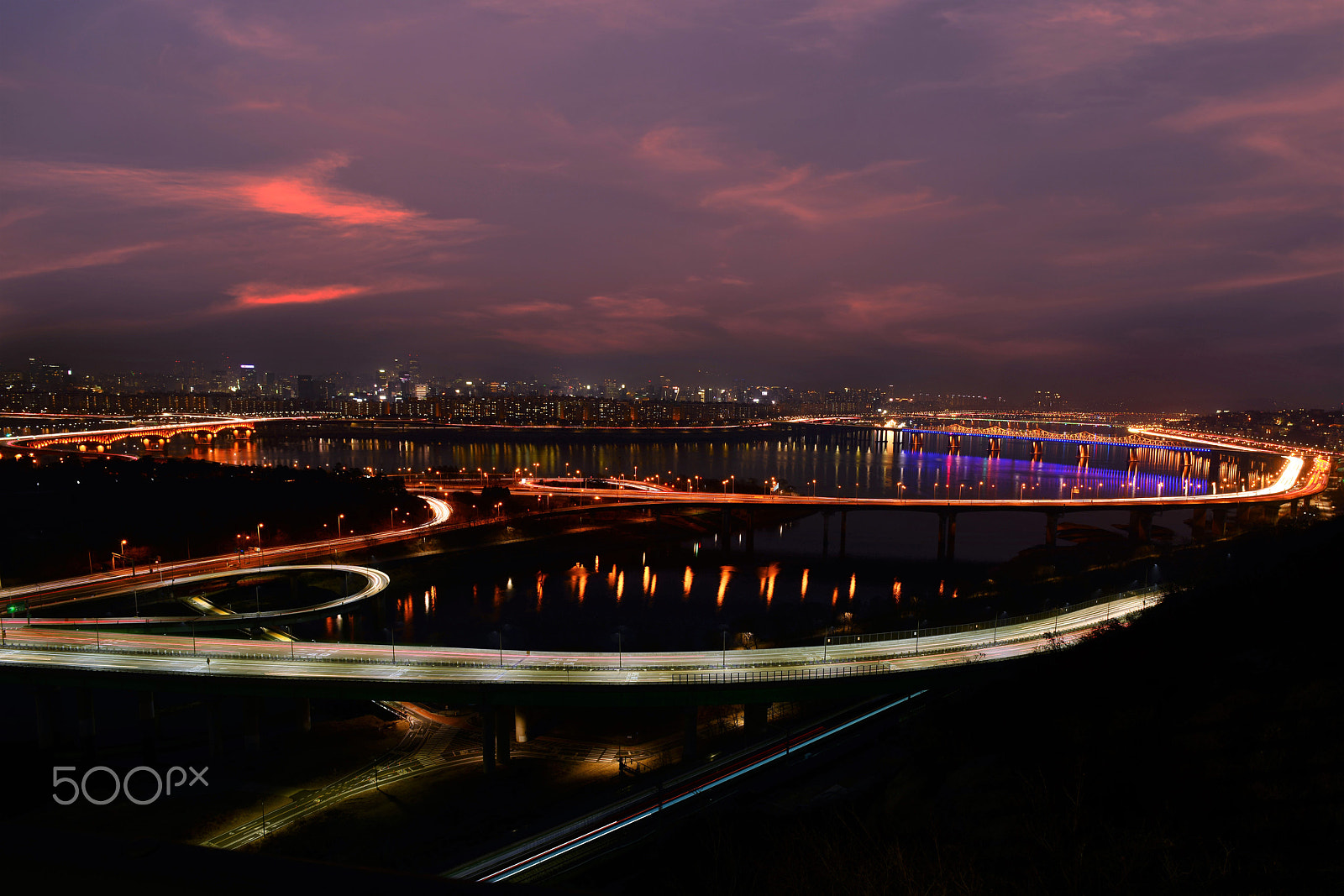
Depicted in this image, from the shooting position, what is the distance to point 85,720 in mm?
10602

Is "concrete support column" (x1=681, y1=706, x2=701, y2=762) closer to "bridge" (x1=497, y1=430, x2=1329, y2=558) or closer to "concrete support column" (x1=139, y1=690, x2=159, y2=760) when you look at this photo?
"concrete support column" (x1=139, y1=690, x2=159, y2=760)

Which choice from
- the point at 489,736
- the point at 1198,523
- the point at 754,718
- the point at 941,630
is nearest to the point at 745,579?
the point at 941,630

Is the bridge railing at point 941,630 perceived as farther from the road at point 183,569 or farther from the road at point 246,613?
the road at point 183,569

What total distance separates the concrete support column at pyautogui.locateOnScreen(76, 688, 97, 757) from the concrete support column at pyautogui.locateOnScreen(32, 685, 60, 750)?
0.28 metres

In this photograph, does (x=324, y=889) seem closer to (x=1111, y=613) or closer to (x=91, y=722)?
(x=91, y=722)

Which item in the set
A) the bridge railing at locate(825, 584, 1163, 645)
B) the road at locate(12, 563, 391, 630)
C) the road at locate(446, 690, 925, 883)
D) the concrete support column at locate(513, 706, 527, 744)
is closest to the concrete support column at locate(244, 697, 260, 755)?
the road at locate(12, 563, 391, 630)

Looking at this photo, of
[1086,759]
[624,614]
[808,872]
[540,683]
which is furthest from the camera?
[624,614]

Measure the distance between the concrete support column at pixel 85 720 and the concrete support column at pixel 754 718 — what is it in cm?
916

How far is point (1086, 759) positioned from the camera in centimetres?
618

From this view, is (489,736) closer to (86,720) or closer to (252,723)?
(252,723)

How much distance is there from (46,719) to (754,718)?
9781 mm

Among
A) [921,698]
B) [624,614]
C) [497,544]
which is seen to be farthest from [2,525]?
[921,698]

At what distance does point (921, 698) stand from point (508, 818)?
5.75 metres

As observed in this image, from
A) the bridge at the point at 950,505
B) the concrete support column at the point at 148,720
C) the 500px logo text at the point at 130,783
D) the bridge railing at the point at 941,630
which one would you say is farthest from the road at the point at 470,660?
the bridge at the point at 950,505
